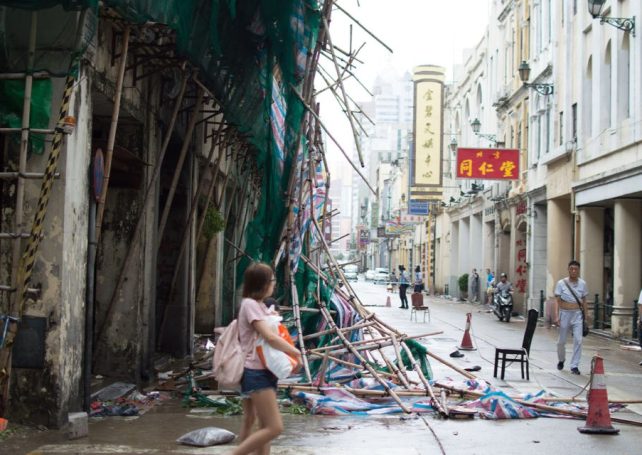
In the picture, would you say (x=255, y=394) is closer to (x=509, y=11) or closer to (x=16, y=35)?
(x=16, y=35)

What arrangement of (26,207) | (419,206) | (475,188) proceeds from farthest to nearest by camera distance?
(419,206) < (475,188) < (26,207)

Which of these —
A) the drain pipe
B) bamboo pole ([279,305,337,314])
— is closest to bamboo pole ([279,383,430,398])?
bamboo pole ([279,305,337,314])

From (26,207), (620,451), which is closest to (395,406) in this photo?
(620,451)

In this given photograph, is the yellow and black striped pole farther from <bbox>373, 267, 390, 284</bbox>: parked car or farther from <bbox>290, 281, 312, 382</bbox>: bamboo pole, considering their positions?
<bbox>373, 267, 390, 284</bbox>: parked car

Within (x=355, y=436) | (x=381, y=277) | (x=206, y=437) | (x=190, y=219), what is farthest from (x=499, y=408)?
(x=381, y=277)

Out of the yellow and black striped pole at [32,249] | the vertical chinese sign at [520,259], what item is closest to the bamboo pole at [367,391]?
the yellow and black striped pole at [32,249]

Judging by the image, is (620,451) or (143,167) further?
(143,167)

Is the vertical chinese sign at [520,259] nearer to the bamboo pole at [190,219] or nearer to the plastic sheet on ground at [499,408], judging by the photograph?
the bamboo pole at [190,219]

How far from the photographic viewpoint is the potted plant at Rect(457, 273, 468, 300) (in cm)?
4669

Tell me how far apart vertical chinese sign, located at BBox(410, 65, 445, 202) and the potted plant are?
506 cm

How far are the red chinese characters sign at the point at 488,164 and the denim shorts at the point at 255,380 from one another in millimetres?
25776

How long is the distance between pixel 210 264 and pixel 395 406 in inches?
306

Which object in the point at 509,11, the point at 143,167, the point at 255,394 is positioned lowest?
the point at 255,394

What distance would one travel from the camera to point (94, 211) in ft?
27.8
